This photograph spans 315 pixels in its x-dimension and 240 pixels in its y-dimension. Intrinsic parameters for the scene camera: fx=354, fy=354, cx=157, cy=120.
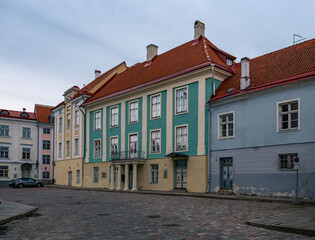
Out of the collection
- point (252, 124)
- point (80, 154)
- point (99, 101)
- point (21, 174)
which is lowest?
point (21, 174)

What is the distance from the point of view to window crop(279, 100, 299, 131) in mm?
20391

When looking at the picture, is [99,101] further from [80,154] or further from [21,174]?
[21,174]

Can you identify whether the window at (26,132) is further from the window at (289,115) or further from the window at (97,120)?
the window at (289,115)

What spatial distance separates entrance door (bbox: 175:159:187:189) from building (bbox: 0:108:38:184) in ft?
112

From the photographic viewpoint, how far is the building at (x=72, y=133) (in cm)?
4009

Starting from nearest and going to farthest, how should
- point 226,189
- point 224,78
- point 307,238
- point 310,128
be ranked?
point 307,238, point 310,128, point 226,189, point 224,78

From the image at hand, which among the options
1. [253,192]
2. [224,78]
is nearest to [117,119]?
[224,78]

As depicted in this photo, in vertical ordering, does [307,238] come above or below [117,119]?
below

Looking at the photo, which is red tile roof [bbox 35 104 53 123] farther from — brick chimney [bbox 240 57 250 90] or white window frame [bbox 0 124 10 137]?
brick chimney [bbox 240 57 250 90]

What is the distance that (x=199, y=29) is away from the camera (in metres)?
31.7

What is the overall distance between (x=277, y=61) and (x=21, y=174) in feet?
142

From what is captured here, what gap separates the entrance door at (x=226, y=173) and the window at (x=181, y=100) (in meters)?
5.41

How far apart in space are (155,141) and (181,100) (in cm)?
445

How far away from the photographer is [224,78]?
88.3ft
